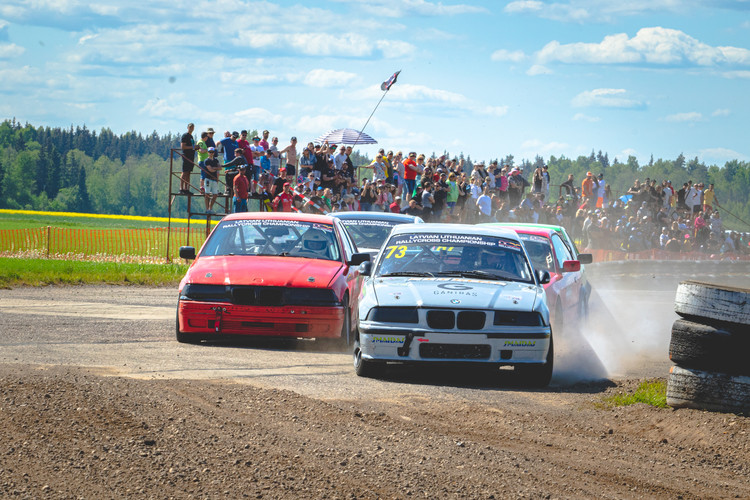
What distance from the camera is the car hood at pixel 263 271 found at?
35.7ft

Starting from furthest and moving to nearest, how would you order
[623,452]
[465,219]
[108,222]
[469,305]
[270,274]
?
1. [108,222]
2. [465,219]
3. [270,274]
4. [469,305]
5. [623,452]

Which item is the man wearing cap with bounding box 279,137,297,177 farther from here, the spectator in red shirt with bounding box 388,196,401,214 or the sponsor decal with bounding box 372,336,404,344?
the sponsor decal with bounding box 372,336,404,344

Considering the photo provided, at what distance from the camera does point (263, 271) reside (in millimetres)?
11062

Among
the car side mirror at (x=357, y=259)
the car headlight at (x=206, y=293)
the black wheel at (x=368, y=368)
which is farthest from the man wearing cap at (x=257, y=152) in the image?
the black wheel at (x=368, y=368)

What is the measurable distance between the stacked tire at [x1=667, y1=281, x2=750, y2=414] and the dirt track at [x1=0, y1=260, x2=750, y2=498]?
0.56ft

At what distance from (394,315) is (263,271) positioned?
253 cm

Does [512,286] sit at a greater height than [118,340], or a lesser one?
greater

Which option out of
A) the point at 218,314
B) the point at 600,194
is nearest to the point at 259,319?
the point at 218,314

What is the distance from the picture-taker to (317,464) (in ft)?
18.6

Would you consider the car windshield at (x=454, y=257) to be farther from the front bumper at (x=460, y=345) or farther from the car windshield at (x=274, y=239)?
the car windshield at (x=274, y=239)

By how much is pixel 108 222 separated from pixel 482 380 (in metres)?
97.2

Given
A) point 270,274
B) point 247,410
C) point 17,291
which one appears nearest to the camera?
point 247,410

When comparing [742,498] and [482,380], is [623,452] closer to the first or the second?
[742,498]

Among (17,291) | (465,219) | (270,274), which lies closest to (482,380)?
(270,274)
